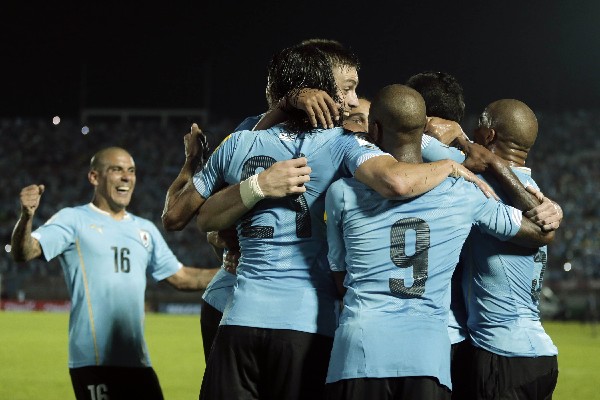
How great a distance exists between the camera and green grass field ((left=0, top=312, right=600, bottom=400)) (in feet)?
38.7

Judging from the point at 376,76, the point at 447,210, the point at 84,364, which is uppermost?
the point at 376,76

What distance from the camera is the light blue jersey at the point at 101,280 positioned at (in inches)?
233

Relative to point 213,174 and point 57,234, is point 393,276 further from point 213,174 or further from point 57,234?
point 57,234

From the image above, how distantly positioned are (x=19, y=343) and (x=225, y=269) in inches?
556

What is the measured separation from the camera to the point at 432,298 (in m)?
3.52

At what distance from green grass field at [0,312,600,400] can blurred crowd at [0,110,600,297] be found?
22.5 ft

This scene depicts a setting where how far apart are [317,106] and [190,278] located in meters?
3.16

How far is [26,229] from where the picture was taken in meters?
5.75

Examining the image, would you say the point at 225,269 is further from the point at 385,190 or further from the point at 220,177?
the point at 385,190

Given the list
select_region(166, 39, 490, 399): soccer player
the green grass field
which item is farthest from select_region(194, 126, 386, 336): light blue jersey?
the green grass field

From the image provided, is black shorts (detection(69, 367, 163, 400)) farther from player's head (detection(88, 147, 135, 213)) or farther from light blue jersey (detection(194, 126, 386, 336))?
light blue jersey (detection(194, 126, 386, 336))

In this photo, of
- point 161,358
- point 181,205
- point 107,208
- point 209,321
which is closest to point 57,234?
point 107,208

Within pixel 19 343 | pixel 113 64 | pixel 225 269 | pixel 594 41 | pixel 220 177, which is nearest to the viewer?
pixel 220 177

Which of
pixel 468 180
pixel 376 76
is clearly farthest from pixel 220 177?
pixel 376 76
